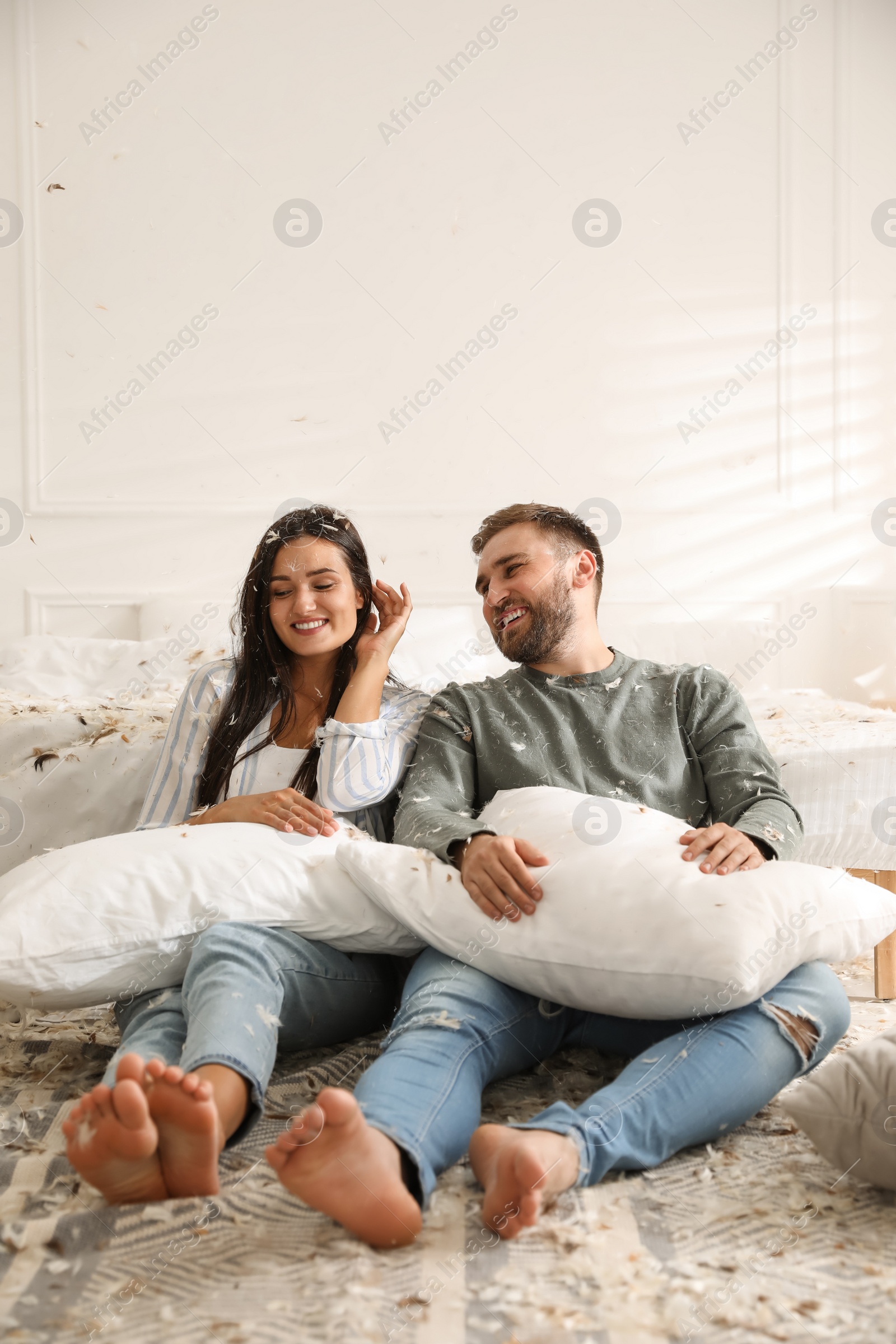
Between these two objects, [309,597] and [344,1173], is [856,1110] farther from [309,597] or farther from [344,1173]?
[309,597]

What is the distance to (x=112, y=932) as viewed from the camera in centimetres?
108

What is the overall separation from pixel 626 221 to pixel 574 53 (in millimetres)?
534

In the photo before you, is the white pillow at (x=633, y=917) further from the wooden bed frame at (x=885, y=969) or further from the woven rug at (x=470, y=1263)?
the wooden bed frame at (x=885, y=969)

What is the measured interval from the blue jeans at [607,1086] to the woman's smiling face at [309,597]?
1.79 feet

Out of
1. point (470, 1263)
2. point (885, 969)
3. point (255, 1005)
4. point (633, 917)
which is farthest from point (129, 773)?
point (885, 969)

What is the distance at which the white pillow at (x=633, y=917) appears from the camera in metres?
0.94

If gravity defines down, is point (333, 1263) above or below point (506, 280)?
below

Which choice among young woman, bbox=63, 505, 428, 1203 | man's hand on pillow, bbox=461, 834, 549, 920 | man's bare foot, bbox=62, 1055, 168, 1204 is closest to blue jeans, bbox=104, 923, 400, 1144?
young woman, bbox=63, 505, 428, 1203

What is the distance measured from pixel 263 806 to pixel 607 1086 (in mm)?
558

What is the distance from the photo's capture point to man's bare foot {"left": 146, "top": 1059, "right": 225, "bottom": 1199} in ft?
2.45

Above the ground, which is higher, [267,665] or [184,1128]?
[267,665]

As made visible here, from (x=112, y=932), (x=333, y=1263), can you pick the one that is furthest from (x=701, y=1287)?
(x=112, y=932)

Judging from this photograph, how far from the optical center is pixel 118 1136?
0.73 meters

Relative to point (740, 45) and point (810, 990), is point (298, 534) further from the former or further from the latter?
point (740, 45)
